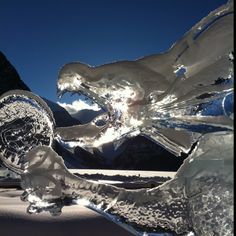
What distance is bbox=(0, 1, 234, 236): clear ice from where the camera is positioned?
51 cm

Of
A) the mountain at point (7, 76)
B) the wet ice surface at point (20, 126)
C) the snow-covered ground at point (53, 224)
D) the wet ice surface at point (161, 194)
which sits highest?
the mountain at point (7, 76)

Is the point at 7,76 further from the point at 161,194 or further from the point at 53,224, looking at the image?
the point at 161,194

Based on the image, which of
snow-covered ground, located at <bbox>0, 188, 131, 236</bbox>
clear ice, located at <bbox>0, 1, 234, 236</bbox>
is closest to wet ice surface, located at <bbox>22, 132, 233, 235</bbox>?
clear ice, located at <bbox>0, 1, 234, 236</bbox>

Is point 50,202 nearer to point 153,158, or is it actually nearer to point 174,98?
point 174,98

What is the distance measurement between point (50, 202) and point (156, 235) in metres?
0.12

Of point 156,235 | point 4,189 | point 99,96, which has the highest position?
point 4,189

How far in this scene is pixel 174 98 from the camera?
0.52 m

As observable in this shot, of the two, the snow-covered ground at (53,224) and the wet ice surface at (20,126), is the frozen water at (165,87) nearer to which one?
the wet ice surface at (20,126)

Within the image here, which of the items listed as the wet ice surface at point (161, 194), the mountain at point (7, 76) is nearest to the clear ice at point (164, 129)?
the wet ice surface at point (161, 194)

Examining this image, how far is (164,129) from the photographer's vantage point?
541 mm

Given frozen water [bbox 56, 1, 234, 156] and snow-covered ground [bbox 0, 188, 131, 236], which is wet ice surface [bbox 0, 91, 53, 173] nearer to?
frozen water [bbox 56, 1, 234, 156]

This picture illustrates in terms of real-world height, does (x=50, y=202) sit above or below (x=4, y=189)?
below

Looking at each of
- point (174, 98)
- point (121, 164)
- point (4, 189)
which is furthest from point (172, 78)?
point (121, 164)

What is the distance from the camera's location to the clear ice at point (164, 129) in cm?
51
